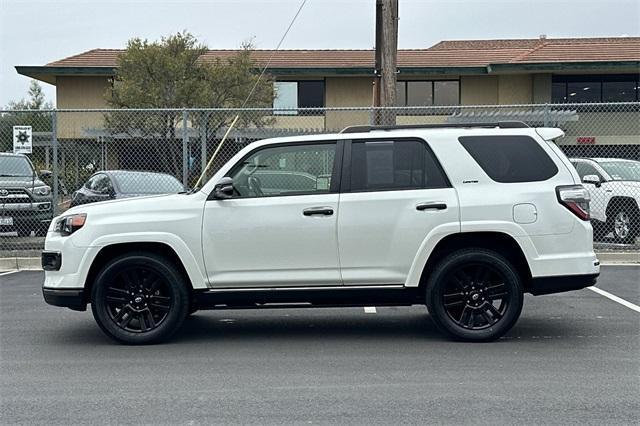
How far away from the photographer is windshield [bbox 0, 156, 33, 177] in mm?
15441

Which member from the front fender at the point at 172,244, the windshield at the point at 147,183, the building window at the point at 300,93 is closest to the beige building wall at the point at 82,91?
the building window at the point at 300,93

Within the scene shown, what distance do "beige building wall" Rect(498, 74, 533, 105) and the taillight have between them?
Answer: 2580cm

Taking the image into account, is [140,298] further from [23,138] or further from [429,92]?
[429,92]

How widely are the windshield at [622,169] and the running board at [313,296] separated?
29.8 ft

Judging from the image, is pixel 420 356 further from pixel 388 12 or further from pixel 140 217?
pixel 388 12

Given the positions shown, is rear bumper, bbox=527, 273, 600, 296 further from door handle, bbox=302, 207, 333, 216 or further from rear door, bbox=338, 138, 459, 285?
door handle, bbox=302, 207, 333, 216

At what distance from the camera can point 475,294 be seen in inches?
281

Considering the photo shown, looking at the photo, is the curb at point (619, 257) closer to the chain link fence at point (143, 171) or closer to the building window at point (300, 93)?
the chain link fence at point (143, 171)

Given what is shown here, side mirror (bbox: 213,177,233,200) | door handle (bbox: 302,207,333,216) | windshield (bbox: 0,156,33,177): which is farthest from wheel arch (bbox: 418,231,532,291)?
windshield (bbox: 0,156,33,177)

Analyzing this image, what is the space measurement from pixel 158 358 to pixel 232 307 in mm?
873

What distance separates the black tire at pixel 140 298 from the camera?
7.15 meters

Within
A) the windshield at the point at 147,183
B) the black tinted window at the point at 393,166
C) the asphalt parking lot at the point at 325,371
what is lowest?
the asphalt parking lot at the point at 325,371

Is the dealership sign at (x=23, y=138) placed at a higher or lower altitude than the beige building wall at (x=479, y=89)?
lower

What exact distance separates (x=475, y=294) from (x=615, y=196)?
834 centimetres
